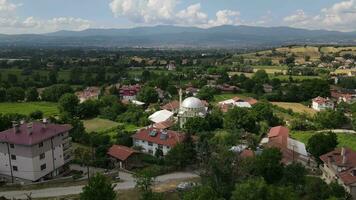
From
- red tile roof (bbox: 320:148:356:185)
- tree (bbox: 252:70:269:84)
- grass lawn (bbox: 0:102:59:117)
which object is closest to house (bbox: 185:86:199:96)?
tree (bbox: 252:70:269:84)

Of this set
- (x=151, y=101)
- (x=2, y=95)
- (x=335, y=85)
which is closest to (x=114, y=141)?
(x=151, y=101)

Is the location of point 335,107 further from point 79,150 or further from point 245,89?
point 79,150

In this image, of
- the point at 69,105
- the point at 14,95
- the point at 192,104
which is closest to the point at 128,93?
the point at 69,105

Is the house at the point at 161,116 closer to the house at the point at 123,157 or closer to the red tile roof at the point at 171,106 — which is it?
the red tile roof at the point at 171,106

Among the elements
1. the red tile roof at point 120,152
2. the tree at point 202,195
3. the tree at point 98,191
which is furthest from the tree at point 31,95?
the tree at point 202,195

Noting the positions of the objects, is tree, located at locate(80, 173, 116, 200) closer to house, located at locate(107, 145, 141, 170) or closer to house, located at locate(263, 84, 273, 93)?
house, located at locate(107, 145, 141, 170)
